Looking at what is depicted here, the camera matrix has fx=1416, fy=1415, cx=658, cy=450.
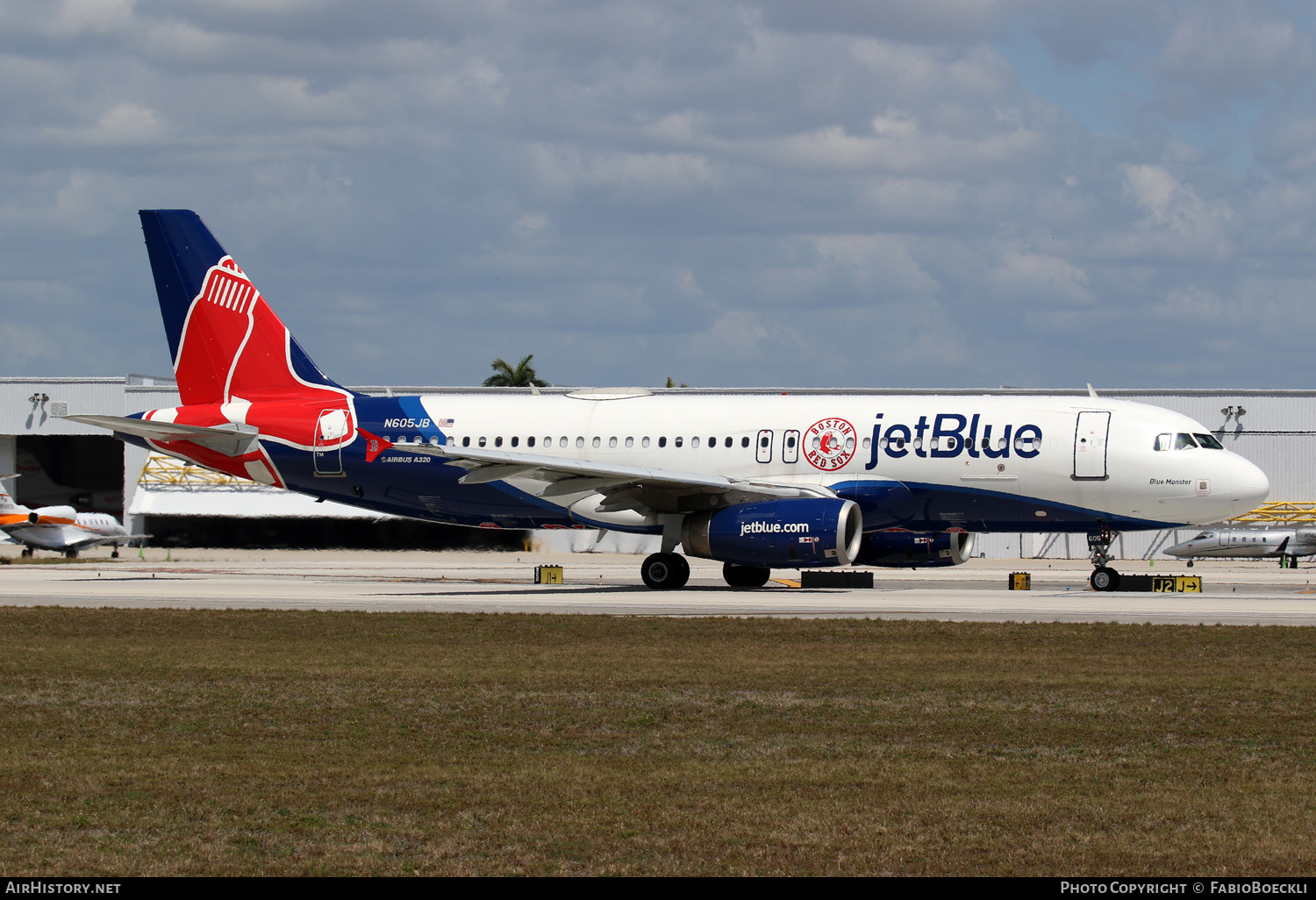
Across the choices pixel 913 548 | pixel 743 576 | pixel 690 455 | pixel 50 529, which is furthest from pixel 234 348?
pixel 50 529

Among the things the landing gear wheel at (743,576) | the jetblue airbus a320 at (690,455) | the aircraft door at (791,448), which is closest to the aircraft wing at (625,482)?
the jetblue airbus a320 at (690,455)

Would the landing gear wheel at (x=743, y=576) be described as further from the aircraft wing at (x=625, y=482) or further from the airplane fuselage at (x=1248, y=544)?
the airplane fuselage at (x=1248, y=544)

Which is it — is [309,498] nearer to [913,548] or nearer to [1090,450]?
[913,548]

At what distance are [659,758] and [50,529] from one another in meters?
48.8

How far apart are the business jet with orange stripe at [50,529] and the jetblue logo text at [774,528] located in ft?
113

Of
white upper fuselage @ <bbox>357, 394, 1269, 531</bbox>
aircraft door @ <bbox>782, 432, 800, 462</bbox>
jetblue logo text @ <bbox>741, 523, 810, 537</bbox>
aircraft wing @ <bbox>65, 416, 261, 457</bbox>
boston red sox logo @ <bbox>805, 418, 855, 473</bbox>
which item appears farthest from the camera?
aircraft wing @ <bbox>65, 416, 261, 457</bbox>

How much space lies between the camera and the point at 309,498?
63938 millimetres

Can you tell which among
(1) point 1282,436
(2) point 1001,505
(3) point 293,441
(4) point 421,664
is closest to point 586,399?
(3) point 293,441

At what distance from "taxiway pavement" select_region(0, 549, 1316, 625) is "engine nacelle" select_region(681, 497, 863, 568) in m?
0.90

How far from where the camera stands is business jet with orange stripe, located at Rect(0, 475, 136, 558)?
175 ft

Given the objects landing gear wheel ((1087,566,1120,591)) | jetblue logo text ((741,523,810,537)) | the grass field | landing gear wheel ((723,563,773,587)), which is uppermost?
jetblue logo text ((741,523,810,537))

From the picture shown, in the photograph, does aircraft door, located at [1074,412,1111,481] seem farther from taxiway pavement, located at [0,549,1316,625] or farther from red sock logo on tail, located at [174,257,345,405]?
red sock logo on tail, located at [174,257,345,405]

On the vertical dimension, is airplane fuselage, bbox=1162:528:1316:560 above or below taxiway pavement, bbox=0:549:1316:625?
above

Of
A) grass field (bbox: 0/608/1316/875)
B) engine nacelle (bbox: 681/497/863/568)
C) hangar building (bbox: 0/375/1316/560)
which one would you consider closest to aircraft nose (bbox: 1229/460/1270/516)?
engine nacelle (bbox: 681/497/863/568)
